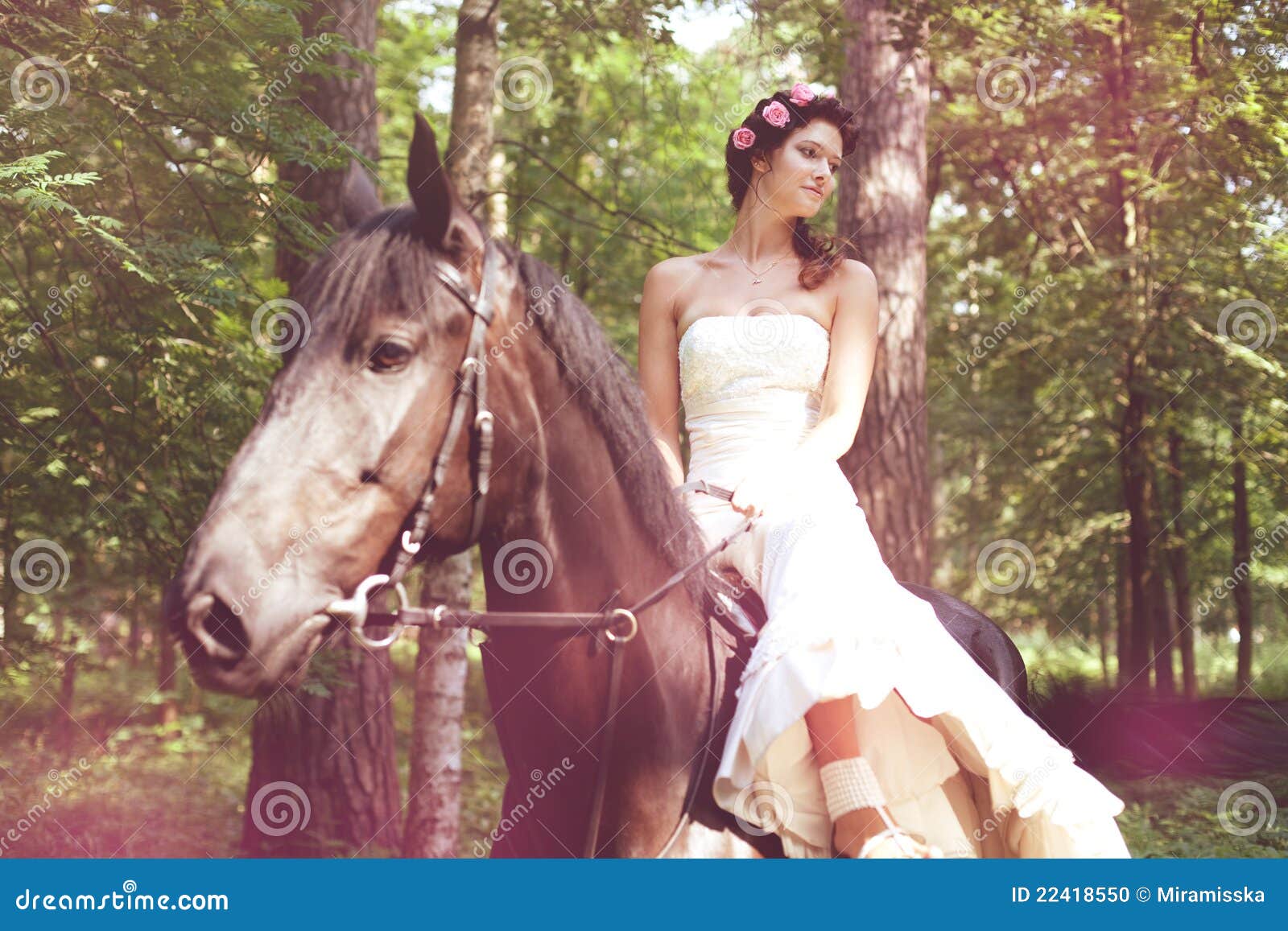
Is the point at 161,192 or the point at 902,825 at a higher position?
the point at 161,192

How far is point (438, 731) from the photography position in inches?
280

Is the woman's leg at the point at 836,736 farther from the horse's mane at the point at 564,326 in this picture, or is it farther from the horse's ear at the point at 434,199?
the horse's ear at the point at 434,199

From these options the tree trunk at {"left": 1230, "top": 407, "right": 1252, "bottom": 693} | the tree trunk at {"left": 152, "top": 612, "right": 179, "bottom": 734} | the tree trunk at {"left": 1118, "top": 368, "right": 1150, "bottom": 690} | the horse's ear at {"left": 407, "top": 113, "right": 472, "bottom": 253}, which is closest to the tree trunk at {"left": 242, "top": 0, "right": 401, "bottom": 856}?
the tree trunk at {"left": 152, "top": 612, "right": 179, "bottom": 734}

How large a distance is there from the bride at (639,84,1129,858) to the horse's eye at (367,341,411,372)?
67 centimetres

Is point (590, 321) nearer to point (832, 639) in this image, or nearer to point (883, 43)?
point (832, 639)

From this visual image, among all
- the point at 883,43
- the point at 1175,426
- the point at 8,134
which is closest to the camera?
the point at 8,134

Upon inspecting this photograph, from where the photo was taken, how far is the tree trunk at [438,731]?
696 cm

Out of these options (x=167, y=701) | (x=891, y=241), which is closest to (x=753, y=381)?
(x=891, y=241)

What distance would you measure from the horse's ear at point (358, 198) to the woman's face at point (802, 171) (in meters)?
1.42

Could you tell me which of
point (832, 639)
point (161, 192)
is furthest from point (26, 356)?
point (832, 639)

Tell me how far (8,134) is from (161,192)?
97 centimetres

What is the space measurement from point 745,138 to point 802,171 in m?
0.26

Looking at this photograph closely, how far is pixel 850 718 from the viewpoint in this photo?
264 cm

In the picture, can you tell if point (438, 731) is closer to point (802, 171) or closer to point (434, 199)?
point (802, 171)
